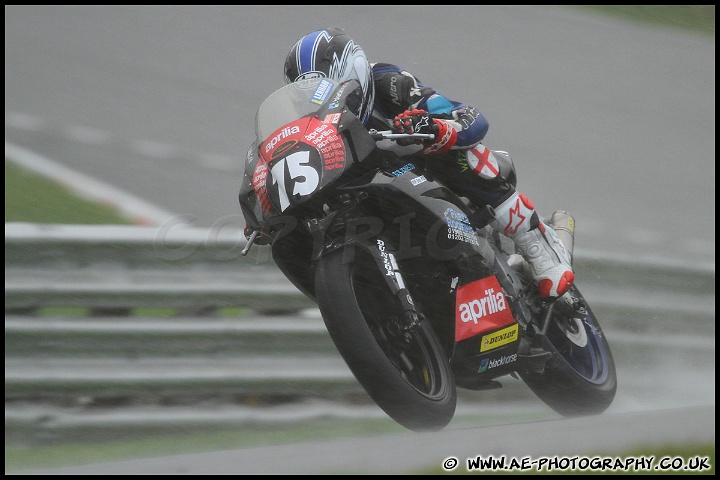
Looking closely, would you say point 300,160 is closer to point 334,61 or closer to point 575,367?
point 334,61

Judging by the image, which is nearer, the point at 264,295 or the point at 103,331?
the point at 103,331

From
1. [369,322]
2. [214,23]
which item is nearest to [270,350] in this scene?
[369,322]

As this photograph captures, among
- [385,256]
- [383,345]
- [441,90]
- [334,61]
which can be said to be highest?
[441,90]

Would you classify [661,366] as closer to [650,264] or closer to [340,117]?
[650,264]

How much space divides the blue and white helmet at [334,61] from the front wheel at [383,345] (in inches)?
25.3

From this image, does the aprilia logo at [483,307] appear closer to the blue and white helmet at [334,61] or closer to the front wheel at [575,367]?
the front wheel at [575,367]

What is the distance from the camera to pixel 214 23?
9523 millimetres

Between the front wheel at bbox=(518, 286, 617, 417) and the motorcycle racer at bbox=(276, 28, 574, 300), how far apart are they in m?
0.33

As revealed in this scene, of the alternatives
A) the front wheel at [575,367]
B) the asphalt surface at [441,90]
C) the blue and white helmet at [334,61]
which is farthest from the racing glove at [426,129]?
the asphalt surface at [441,90]

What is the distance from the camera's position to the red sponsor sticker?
3697 millimetres

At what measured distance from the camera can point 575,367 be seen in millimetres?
4441

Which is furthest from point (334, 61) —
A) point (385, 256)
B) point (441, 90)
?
point (441, 90)

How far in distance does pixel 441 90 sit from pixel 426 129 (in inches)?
212

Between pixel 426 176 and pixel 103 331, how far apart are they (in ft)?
5.34
